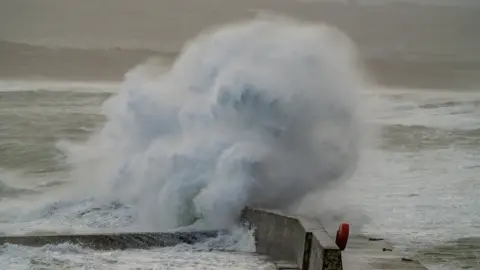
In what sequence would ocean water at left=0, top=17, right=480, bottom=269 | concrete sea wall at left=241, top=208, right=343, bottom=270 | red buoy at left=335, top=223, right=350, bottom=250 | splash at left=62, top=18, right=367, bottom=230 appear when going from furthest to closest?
splash at left=62, top=18, right=367, bottom=230, ocean water at left=0, top=17, right=480, bottom=269, red buoy at left=335, top=223, right=350, bottom=250, concrete sea wall at left=241, top=208, right=343, bottom=270

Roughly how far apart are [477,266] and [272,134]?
336cm

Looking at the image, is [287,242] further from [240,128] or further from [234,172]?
[240,128]

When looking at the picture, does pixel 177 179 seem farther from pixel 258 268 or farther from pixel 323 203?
pixel 258 268

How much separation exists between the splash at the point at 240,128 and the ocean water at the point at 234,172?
2 cm

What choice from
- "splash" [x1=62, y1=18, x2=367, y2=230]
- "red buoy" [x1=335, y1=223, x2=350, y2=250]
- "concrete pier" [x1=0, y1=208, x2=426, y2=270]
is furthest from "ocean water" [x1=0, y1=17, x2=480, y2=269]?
"red buoy" [x1=335, y1=223, x2=350, y2=250]

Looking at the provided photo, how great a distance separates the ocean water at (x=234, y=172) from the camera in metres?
7.77

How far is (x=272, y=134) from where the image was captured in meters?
9.47

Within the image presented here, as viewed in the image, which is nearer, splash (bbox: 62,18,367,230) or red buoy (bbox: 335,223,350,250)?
red buoy (bbox: 335,223,350,250)

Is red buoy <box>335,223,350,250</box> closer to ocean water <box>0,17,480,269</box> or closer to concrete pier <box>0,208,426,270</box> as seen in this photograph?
concrete pier <box>0,208,426,270</box>

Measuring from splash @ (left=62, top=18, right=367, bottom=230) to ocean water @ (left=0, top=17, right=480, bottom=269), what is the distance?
2cm

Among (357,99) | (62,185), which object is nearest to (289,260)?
(357,99)

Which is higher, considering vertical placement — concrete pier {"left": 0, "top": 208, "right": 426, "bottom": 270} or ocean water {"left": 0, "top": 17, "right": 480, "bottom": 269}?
ocean water {"left": 0, "top": 17, "right": 480, "bottom": 269}

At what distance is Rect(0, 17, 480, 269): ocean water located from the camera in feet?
25.5

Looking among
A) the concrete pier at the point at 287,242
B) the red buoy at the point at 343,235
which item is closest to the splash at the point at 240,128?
the concrete pier at the point at 287,242
